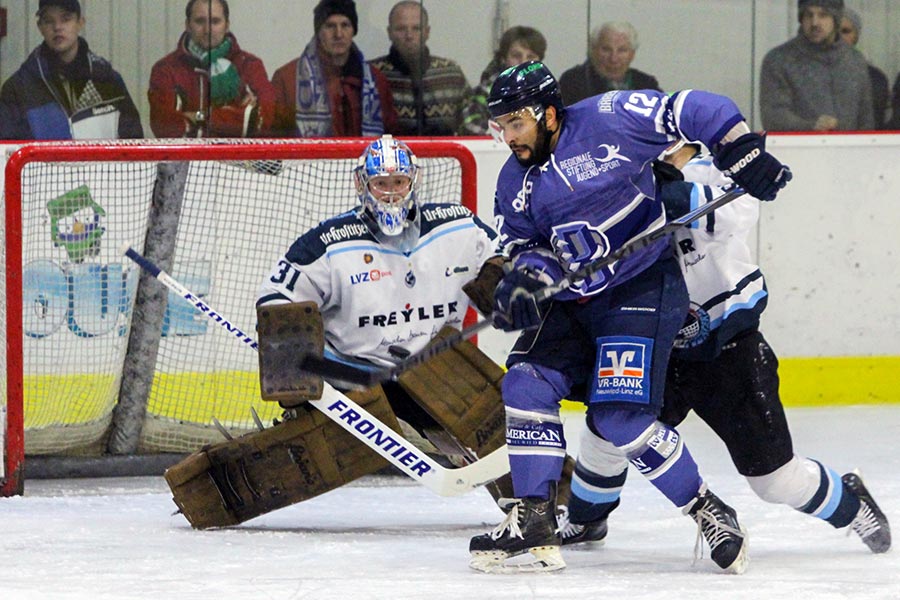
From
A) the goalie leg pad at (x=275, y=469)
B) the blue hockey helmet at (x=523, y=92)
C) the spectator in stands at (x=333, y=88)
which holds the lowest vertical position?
the goalie leg pad at (x=275, y=469)

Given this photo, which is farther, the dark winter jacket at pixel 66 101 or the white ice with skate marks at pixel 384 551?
the dark winter jacket at pixel 66 101

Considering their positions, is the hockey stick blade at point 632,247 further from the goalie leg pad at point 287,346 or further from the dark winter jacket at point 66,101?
the dark winter jacket at point 66,101

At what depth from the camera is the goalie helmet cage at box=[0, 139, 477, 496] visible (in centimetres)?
435

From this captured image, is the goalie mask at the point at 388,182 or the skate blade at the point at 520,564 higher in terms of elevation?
the goalie mask at the point at 388,182

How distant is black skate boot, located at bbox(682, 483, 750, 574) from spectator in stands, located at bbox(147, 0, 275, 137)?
270cm

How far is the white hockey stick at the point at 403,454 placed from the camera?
3561 millimetres

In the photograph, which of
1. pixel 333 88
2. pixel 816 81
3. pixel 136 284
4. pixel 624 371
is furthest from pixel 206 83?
pixel 624 371

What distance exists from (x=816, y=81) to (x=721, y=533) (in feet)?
9.97

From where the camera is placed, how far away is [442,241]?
377 centimetres

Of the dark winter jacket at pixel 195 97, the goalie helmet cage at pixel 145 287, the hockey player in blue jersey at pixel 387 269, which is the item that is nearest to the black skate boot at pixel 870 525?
the hockey player in blue jersey at pixel 387 269

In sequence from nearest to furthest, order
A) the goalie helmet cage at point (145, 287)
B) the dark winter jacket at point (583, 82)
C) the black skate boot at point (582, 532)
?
1. the black skate boot at point (582, 532)
2. the goalie helmet cage at point (145, 287)
3. the dark winter jacket at point (583, 82)

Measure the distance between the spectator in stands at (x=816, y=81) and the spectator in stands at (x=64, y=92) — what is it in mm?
2155

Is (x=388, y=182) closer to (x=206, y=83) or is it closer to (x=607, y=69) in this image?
(x=206, y=83)

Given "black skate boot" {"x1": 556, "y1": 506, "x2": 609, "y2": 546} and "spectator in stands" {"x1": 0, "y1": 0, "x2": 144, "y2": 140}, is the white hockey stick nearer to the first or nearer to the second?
"black skate boot" {"x1": 556, "y1": 506, "x2": 609, "y2": 546}
